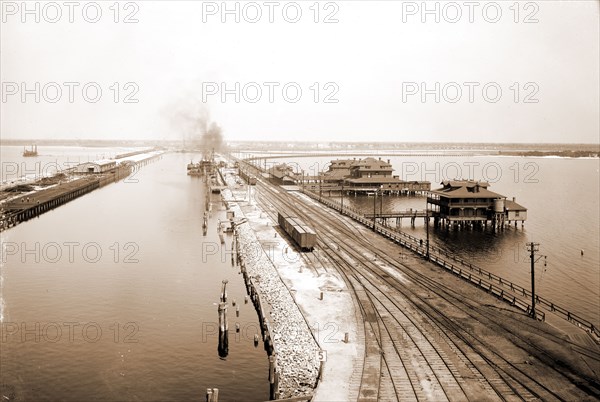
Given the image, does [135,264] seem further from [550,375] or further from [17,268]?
[550,375]

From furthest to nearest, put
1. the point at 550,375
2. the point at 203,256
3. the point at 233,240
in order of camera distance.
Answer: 1. the point at 233,240
2. the point at 203,256
3. the point at 550,375

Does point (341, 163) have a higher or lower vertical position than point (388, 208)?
higher

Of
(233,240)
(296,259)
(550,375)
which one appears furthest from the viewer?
(233,240)

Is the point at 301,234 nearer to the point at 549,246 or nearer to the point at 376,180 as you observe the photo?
the point at 549,246

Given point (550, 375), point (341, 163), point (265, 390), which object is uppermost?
point (341, 163)

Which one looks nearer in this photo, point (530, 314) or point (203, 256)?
point (530, 314)

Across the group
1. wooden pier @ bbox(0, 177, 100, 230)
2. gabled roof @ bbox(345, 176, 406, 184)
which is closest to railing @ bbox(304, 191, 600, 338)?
gabled roof @ bbox(345, 176, 406, 184)

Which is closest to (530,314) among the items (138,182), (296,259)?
(296,259)

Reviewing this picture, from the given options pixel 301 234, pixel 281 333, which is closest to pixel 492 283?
pixel 301 234
